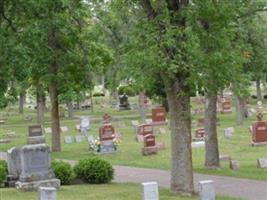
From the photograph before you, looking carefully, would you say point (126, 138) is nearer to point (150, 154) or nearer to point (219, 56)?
point (150, 154)

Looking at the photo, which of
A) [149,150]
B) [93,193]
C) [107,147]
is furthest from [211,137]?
[93,193]

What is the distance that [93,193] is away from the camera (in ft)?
52.6

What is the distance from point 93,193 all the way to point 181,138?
261 cm

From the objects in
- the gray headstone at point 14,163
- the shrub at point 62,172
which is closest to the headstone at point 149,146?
the shrub at point 62,172

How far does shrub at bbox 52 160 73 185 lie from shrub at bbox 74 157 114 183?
1.70ft

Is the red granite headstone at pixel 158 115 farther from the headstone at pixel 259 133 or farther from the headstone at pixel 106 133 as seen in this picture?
the headstone at pixel 259 133

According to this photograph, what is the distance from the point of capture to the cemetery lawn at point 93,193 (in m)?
15.3

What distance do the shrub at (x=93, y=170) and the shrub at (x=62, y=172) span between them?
20.4 inches

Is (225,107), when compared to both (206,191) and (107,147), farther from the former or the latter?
(206,191)

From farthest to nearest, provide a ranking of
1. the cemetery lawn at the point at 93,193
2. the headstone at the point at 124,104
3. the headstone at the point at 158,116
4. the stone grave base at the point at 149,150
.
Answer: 1. the headstone at the point at 124,104
2. the headstone at the point at 158,116
3. the stone grave base at the point at 149,150
4. the cemetery lawn at the point at 93,193

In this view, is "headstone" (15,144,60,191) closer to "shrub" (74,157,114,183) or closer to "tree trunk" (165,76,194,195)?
"shrub" (74,157,114,183)

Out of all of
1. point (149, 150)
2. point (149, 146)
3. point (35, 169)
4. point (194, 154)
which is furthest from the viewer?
point (149, 146)

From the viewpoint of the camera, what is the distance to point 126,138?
116 ft

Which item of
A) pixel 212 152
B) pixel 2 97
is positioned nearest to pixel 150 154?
pixel 212 152
